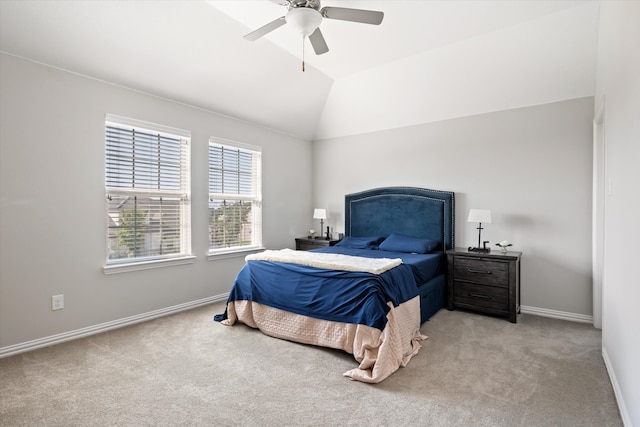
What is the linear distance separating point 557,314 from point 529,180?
5.09 feet

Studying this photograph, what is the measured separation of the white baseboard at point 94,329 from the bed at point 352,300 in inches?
26.5

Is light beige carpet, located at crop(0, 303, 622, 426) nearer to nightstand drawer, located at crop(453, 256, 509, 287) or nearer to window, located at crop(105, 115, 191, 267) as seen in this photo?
nightstand drawer, located at crop(453, 256, 509, 287)

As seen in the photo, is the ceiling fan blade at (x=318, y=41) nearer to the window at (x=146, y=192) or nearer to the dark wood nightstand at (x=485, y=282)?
the window at (x=146, y=192)

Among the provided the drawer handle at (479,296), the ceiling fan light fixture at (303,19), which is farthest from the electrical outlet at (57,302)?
the drawer handle at (479,296)

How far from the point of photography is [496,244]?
409 cm

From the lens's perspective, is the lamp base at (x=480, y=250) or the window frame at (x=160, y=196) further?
the lamp base at (x=480, y=250)

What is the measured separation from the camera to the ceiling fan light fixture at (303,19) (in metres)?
2.25

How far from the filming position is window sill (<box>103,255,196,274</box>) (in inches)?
133

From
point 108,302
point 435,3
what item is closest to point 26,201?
point 108,302

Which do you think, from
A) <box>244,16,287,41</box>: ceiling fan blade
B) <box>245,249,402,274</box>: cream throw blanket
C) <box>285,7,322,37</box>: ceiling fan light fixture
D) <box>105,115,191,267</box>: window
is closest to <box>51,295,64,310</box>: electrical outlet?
<box>105,115,191,267</box>: window

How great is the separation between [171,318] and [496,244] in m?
3.92

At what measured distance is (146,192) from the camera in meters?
3.71

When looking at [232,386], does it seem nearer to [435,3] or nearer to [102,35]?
[102,35]

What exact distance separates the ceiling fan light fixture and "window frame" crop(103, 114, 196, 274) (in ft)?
7.20
